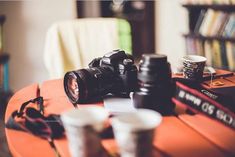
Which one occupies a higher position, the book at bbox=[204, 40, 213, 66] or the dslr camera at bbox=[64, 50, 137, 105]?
the dslr camera at bbox=[64, 50, 137, 105]

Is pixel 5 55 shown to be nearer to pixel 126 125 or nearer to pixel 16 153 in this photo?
pixel 16 153

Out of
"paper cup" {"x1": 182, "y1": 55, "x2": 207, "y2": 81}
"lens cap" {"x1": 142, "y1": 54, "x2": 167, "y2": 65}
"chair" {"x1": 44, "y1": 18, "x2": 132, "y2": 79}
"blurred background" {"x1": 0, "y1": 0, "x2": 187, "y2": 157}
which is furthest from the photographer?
"blurred background" {"x1": 0, "y1": 0, "x2": 187, "y2": 157}

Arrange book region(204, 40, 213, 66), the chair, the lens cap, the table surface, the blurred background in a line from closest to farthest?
the table surface
the lens cap
the chair
book region(204, 40, 213, 66)
the blurred background

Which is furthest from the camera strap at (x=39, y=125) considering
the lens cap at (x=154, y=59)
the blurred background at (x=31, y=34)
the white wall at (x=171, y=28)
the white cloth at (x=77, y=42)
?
the white wall at (x=171, y=28)

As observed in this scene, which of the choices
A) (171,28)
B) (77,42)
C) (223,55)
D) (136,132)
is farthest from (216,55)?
(136,132)

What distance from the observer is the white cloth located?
2160 mm

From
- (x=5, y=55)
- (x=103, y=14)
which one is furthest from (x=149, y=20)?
(x=5, y=55)

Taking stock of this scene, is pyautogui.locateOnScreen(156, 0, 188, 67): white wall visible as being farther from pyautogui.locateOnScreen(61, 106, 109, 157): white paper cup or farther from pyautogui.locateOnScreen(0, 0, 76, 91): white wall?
pyautogui.locateOnScreen(61, 106, 109, 157): white paper cup

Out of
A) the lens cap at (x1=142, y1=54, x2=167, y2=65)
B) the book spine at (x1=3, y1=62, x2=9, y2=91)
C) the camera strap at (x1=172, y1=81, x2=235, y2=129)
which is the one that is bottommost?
the book spine at (x1=3, y1=62, x2=9, y2=91)

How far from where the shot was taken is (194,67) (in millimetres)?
1292

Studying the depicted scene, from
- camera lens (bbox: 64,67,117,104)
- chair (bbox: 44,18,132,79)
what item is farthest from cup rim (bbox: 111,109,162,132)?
chair (bbox: 44,18,132,79)

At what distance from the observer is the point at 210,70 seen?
1480 millimetres

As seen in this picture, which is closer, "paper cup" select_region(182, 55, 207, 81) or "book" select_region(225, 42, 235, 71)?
"paper cup" select_region(182, 55, 207, 81)

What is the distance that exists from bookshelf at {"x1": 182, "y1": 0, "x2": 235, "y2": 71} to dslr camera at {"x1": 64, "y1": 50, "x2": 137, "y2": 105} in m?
1.62
